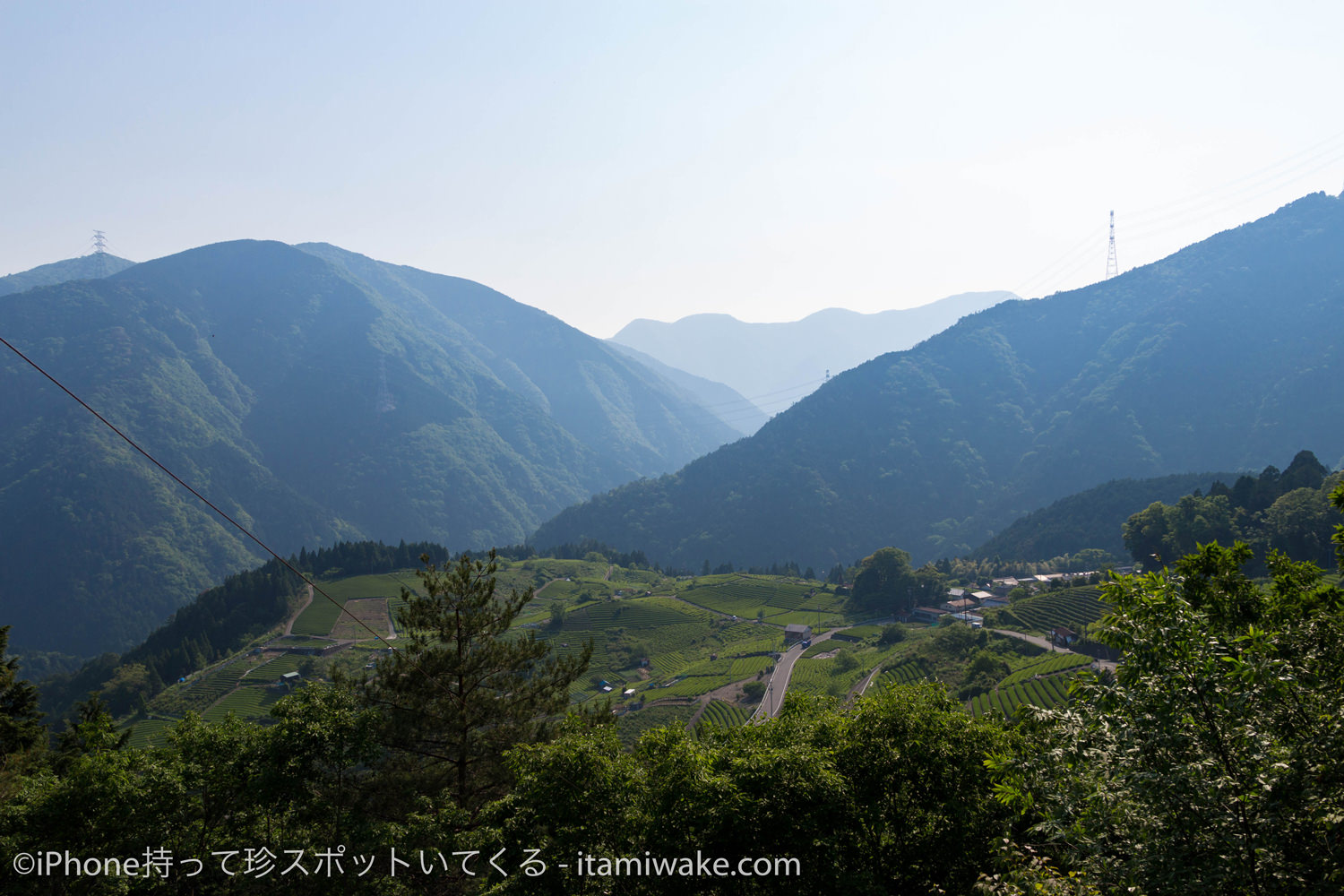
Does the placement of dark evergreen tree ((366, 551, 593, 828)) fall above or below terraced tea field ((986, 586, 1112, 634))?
above

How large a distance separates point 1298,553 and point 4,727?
10282 cm

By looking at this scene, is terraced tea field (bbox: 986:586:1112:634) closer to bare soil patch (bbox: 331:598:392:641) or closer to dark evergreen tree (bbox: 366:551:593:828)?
dark evergreen tree (bbox: 366:551:593:828)

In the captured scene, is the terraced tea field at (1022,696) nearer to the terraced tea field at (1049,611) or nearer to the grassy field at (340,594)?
the terraced tea field at (1049,611)

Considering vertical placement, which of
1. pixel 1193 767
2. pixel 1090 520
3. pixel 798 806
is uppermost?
pixel 1193 767

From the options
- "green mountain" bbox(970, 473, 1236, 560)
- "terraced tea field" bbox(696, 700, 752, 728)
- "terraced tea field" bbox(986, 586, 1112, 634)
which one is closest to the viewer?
"terraced tea field" bbox(696, 700, 752, 728)

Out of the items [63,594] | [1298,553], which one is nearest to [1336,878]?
[1298,553]

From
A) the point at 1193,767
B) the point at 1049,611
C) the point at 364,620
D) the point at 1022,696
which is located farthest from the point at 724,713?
the point at 364,620

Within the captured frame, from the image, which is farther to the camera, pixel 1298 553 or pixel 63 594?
pixel 63 594

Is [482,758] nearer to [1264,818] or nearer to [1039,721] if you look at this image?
[1039,721]

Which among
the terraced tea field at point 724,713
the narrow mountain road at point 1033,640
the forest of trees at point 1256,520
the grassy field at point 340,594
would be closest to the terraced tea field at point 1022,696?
the narrow mountain road at point 1033,640

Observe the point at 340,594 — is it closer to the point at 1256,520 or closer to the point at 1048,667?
the point at 1048,667

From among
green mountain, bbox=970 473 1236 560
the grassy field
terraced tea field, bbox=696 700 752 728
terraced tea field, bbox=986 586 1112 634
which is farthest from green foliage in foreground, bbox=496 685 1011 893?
green mountain, bbox=970 473 1236 560

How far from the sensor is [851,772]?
14008 mm

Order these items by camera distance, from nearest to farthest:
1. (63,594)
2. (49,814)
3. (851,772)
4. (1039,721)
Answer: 1. (1039,721)
2. (851,772)
3. (49,814)
4. (63,594)
